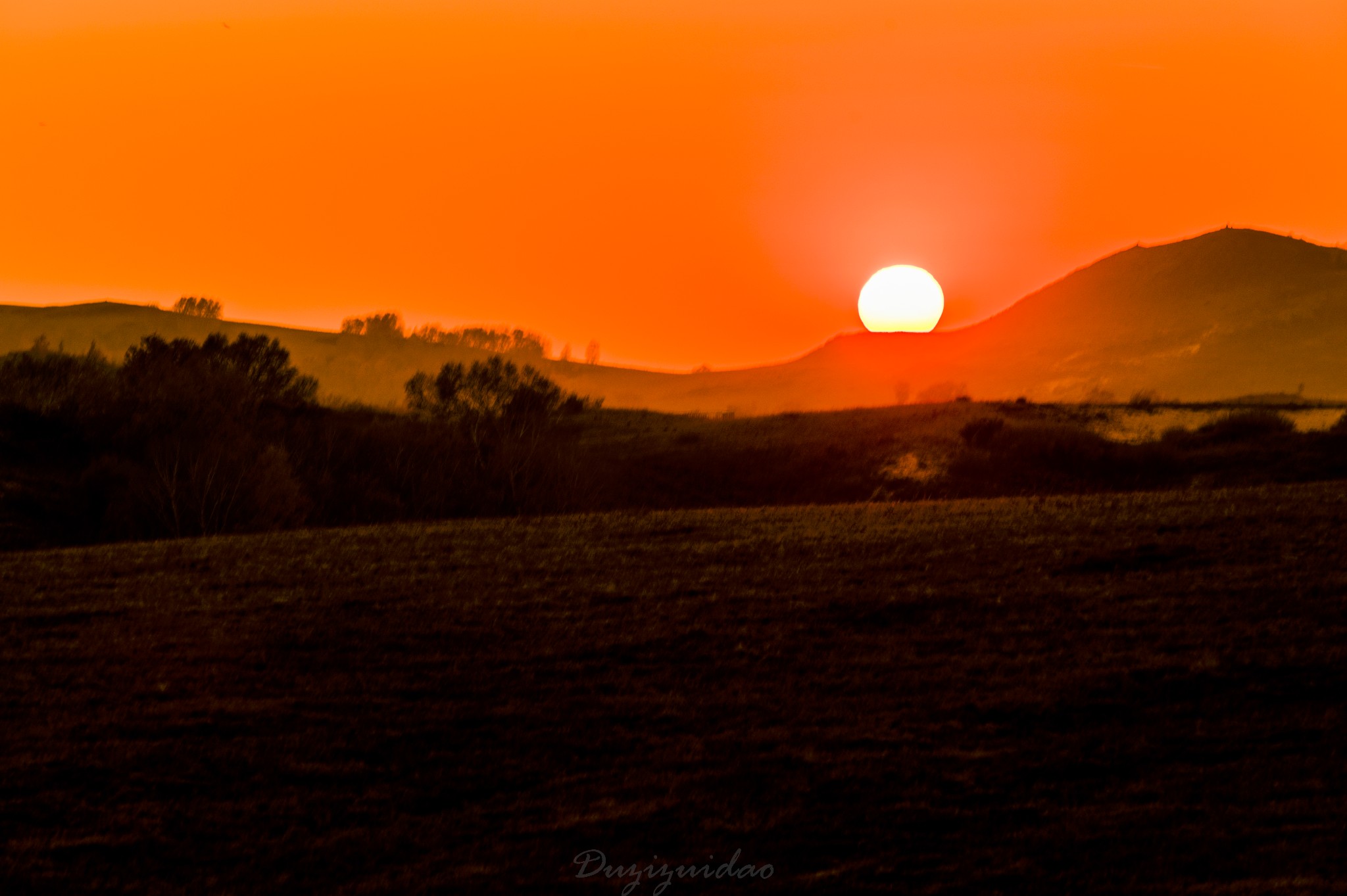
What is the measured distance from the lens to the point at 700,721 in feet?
47.9

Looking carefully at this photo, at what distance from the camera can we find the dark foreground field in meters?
10.9

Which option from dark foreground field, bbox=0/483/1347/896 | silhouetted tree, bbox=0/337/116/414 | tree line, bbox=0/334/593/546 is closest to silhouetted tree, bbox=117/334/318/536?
tree line, bbox=0/334/593/546

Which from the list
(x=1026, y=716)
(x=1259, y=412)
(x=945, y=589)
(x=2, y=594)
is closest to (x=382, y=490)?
(x=2, y=594)

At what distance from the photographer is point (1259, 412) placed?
8731cm

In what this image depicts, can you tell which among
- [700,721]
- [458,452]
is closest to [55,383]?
[458,452]

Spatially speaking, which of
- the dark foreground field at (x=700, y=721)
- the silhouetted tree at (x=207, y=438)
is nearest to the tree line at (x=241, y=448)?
the silhouetted tree at (x=207, y=438)

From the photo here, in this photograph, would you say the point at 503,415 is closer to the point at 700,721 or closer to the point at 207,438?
the point at 207,438

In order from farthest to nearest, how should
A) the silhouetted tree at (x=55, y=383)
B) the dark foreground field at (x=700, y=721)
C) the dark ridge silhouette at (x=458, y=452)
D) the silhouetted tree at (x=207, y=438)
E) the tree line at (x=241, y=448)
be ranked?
the silhouetted tree at (x=55, y=383)
the dark ridge silhouette at (x=458, y=452)
the tree line at (x=241, y=448)
the silhouetted tree at (x=207, y=438)
the dark foreground field at (x=700, y=721)

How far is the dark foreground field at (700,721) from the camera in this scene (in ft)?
35.7

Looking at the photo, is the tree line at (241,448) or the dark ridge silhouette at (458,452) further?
the dark ridge silhouette at (458,452)

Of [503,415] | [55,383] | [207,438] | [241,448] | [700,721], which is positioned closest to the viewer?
[700,721]

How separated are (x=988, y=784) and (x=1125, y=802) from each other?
1.25 meters

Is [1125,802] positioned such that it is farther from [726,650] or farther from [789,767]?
[726,650]

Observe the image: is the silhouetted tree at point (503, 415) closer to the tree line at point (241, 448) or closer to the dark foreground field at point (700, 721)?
the tree line at point (241, 448)
